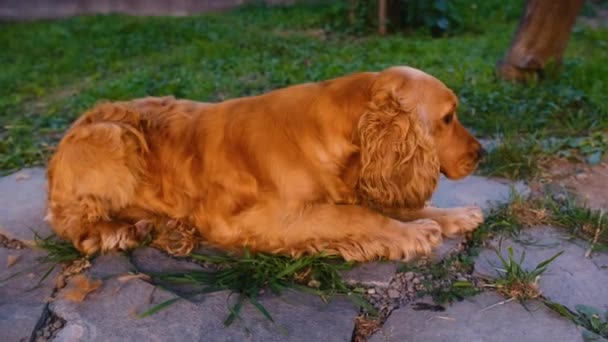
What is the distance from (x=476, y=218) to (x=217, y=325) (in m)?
1.32

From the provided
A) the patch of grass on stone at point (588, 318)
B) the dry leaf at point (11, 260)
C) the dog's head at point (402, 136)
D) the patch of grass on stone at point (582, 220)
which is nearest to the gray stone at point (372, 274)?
the dog's head at point (402, 136)

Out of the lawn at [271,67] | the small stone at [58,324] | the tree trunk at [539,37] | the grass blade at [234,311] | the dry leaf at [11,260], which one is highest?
the tree trunk at [539,37]

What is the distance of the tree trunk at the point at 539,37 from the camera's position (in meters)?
4.91

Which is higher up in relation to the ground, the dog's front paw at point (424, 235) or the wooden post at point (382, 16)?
the dog's front paw at point (424, 235)

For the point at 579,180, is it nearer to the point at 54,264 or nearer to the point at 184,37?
the point at 54,264

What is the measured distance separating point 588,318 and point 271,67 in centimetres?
457

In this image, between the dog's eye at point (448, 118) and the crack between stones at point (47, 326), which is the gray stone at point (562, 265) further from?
the crack between stones at point (47, 326)

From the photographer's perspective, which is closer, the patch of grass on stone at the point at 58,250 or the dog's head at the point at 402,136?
the dog's head at the point at 402,136

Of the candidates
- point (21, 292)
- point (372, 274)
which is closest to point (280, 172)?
point (372, 274)

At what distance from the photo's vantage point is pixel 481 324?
211 cm

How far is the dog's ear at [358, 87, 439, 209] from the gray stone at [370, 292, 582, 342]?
50 cm

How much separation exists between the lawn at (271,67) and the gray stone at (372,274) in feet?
4.17

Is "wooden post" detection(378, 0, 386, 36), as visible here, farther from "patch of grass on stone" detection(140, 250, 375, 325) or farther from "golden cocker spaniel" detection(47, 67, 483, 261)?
"patch of grass on stone" detection(140, 250, 375, 325)

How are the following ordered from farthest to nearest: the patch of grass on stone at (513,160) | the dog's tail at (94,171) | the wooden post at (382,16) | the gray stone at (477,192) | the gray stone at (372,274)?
the wooden post at (382,16) < the patch of grass on stone at (513,160) < the gray stone at (477,192) < the dog's tail at (94,171) < the gray stone at (372,274)
